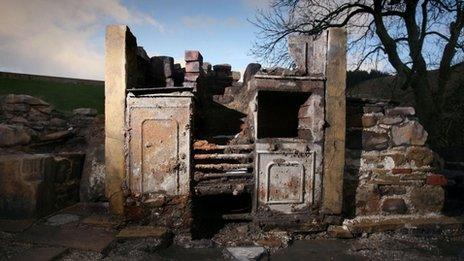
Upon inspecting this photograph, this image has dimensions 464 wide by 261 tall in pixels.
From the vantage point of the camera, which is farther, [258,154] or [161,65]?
[161,65]

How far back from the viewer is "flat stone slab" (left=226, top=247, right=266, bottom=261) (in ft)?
9.96

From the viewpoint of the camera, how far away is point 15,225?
3.31m

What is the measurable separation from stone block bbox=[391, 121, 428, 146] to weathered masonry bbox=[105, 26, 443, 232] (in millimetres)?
18

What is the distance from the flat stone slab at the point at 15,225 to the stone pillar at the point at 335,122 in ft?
10.6

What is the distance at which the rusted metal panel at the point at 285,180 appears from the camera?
357 centimetres

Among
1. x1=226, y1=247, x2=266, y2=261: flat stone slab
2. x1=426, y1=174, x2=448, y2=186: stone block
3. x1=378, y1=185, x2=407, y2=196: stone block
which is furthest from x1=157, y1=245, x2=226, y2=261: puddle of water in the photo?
x1=426, y1=174, x2=448, y2=186: stone block

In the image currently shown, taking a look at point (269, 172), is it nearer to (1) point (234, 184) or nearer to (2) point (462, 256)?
(1) point (234, 184)

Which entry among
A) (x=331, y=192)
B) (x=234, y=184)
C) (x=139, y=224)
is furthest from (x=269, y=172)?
(x=139, y=224)

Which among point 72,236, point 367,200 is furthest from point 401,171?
point 72,236

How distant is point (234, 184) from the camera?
11.8 feet

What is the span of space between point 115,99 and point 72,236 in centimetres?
148

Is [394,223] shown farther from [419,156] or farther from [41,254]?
[41,254]

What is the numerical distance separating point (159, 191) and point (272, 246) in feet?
4.40

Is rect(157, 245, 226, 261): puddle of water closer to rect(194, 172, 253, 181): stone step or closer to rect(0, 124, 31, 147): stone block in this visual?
rect(194, 172, 253, 181): stone step
